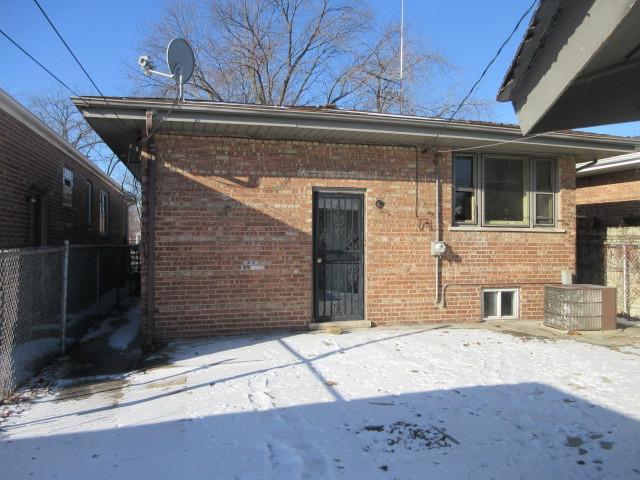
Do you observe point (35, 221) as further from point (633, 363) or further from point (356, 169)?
point (633, 363)

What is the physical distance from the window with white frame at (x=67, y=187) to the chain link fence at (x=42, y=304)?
260 centimetres

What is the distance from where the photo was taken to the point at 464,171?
861 cm

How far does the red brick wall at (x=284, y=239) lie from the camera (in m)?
7.12

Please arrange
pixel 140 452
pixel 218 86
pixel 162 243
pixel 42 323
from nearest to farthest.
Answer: pixel 140 452 → pixel 42 323 → pixel 162 243 → pixel 218 86

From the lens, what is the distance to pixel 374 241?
7957 millimetres

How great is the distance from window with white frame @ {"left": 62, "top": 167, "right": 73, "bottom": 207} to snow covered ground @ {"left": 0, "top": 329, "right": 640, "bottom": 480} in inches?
272

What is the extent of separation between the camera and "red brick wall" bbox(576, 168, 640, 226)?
1130 centimetres

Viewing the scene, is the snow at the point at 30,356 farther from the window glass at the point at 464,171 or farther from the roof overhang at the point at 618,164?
the roof overhang at the point at 618,164

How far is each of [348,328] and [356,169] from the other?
8.64 ft

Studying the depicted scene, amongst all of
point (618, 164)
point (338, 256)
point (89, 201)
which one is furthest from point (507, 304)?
point (89, 201)

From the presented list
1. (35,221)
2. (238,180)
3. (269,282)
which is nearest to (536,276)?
(269,282)

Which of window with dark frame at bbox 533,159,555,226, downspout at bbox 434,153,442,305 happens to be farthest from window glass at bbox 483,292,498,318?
window with dark frame at bbox 533,159,555,226

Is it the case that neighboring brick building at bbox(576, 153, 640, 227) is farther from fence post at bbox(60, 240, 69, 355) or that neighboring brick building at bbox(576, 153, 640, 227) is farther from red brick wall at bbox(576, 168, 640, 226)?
fence post at bbox(60, 240, 69, 355)

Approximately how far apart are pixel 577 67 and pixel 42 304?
621cm
